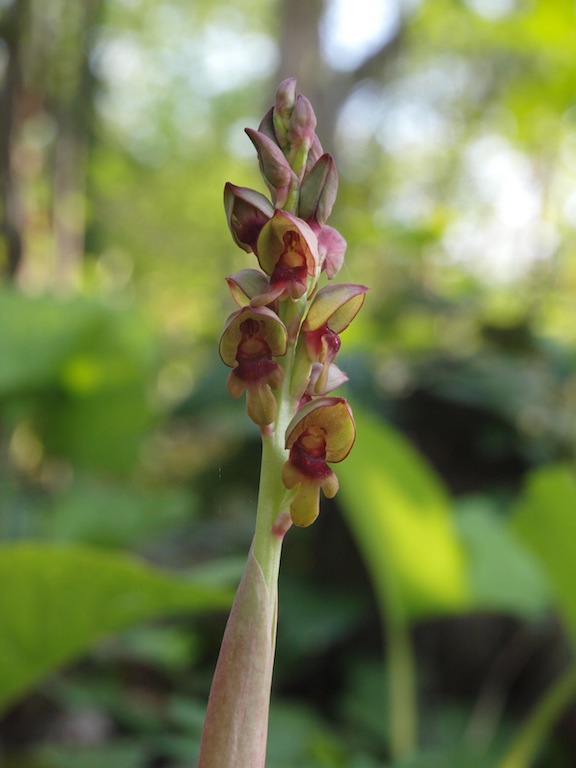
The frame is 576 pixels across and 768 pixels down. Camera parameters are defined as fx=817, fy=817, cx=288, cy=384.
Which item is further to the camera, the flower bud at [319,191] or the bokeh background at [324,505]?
the bokeh background at [324,505]

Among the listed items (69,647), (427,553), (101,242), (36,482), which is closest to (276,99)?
(69,647)

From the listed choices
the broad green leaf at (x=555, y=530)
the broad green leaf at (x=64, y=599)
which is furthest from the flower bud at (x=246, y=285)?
the broad green leaf at (x=555, y=530)

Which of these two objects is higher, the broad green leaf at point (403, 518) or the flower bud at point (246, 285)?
the broad green leaf at point (403, 518)

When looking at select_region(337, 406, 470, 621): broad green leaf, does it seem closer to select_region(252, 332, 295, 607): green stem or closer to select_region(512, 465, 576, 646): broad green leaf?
select_region(512, 465, 576, 646): broad green leaf

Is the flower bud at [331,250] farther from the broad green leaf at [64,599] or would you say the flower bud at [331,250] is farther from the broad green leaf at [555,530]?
the broad green leaf at [555,530]

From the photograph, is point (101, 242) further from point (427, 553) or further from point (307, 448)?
point (307, 448)

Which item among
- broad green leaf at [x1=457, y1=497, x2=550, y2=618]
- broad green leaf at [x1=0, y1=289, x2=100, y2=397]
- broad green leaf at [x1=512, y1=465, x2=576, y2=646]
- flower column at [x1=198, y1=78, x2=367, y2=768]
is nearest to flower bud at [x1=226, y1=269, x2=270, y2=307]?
flower column at [x1=198, y1=78, x2=367, y2=768]
